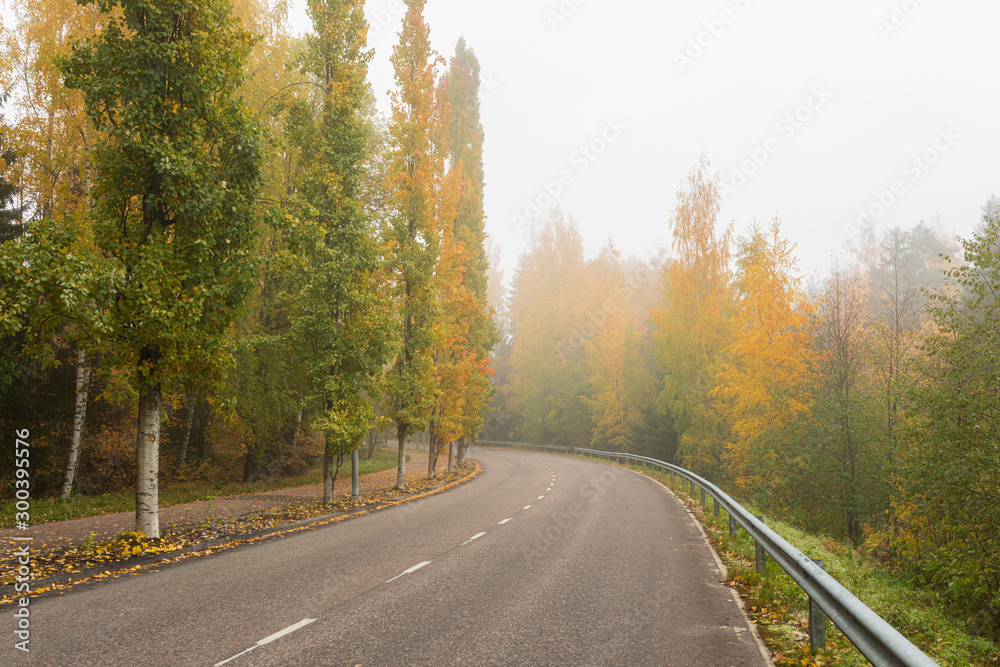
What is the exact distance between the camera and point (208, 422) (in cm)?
2116

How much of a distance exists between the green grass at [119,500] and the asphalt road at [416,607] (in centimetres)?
652

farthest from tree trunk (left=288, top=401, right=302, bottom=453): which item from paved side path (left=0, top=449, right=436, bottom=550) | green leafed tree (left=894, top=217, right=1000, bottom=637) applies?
green leafed tree (left=894, top=217, right=1000, bottom=637)

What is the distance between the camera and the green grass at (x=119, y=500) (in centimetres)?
1352

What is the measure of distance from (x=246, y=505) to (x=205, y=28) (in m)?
11.8

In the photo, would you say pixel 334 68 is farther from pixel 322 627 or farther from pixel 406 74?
pixel 322 627

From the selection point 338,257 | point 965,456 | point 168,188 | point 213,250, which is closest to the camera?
point 168,188

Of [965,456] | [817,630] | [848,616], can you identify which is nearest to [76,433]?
[817,630]

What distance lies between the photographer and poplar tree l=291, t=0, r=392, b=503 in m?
15.4

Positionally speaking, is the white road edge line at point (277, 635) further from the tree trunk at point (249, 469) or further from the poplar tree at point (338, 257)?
the tree trunk at point (249, 469)

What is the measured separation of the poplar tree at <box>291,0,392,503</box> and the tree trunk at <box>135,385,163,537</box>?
4774 mm

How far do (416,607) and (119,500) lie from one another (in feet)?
45.8

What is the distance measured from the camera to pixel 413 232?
21.8 meters

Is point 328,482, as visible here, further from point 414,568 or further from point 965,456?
point 965,456

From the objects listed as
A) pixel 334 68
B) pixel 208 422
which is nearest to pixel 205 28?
pixel 334 68
